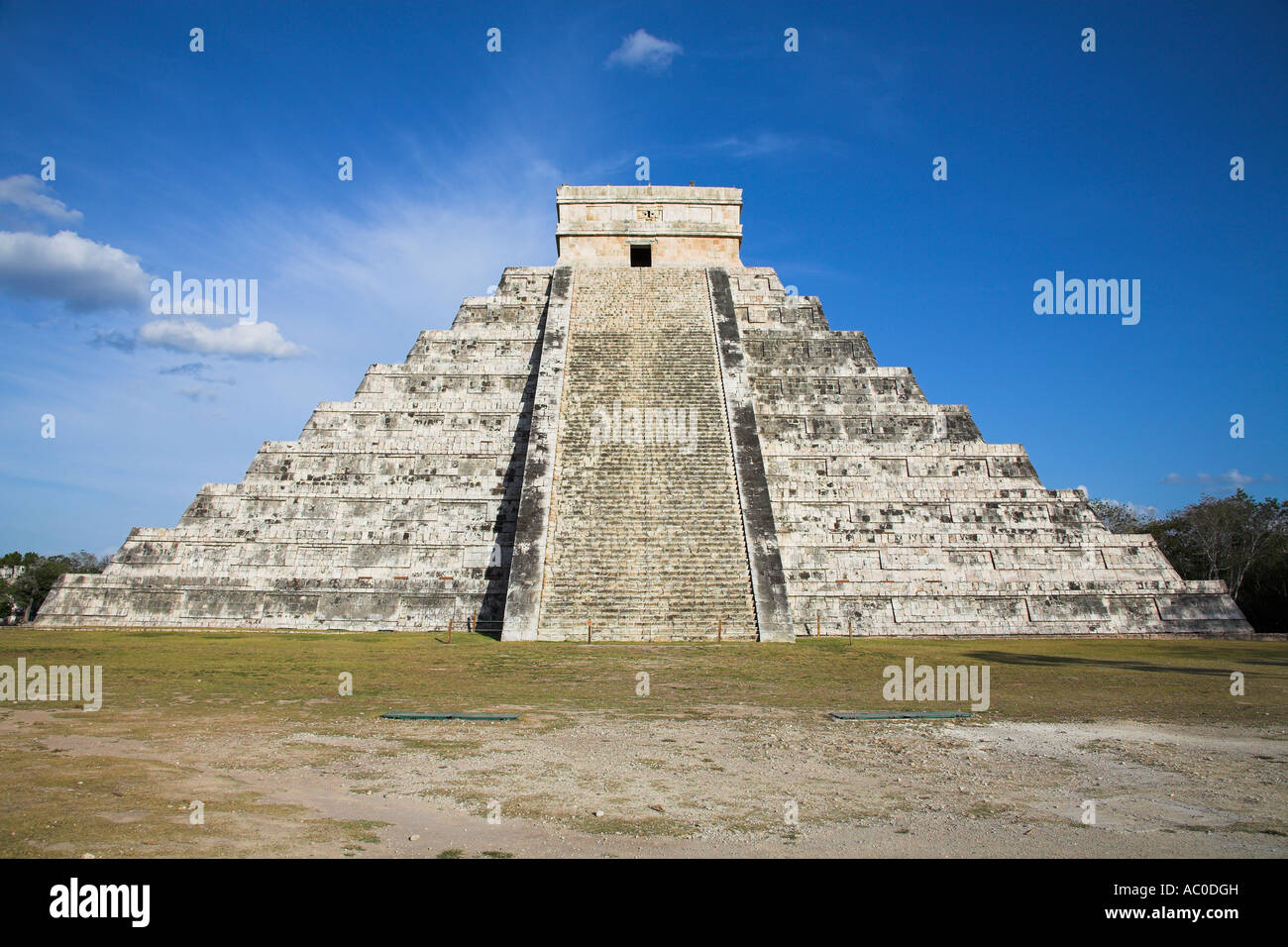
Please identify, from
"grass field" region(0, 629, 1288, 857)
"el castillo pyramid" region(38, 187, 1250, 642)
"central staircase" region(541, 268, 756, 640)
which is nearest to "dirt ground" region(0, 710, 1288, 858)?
"grass field" region(0, 629, 1288, 857)

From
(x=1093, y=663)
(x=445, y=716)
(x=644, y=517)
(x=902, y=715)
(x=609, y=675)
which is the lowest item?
(x=1093, y=663)

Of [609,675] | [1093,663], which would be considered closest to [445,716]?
[609,675]

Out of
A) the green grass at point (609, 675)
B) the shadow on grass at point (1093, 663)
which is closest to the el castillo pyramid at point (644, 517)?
the green grass at point (609, 675)

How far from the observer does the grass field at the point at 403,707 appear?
13.3 ft

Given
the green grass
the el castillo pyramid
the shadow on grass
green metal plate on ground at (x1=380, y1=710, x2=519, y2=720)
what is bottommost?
the shadow on grass

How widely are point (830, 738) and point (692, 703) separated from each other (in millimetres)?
1892

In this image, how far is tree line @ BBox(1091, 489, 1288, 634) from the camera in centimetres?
2259

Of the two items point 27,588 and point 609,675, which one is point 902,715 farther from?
point 27,588

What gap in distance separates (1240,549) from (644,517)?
23.4 metres

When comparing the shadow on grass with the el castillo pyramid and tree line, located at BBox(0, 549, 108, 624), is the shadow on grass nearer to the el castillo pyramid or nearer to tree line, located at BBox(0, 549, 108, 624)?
the el castillo pyramid

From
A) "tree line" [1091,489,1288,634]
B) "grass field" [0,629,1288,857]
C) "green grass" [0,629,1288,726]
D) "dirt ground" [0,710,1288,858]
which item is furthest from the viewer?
A: "tree line" [1091,489,1288,634]

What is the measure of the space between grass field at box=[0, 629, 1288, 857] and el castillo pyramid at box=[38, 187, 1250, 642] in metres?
1.20

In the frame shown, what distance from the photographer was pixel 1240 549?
88.2ft

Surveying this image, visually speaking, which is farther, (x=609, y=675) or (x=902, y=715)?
(x=609, y=675)
